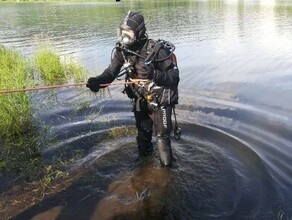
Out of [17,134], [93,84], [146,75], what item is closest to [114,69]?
[93,84]

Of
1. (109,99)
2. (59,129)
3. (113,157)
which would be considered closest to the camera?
(113,157)

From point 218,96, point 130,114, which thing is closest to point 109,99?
point 130,114

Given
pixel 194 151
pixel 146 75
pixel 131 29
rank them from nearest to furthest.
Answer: pixel 131 29 → pixel 146 75 → pixel 194 151

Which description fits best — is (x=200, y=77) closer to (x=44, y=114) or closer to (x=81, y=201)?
(x=44, y=114)

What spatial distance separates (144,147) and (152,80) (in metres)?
1.98

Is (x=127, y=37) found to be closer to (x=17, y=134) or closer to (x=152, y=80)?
(x=152, y=80)

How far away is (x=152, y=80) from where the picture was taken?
5332 millimetres

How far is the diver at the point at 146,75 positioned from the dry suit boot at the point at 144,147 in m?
0.46

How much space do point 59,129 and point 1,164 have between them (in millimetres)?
1932

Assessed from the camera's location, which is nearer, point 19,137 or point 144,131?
point 144,131

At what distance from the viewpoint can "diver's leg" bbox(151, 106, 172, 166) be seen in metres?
5.83

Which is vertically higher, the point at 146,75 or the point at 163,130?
the point at 146,75

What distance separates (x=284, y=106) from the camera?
9.39 metres

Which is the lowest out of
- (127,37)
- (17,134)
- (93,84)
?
(17,134)
